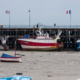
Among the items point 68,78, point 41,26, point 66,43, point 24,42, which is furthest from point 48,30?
point 68,78

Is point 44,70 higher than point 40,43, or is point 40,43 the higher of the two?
point 40,43

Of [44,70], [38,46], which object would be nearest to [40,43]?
[38,46]

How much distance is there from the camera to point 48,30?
53688mm

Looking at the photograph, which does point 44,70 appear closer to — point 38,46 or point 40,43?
point 40,43

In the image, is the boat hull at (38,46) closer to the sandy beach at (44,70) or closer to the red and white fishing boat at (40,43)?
the red and white fishing boat at (40,43)

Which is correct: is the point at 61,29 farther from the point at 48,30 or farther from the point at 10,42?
the point at 10,42

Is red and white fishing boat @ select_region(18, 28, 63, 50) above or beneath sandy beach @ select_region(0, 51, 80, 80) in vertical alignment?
above

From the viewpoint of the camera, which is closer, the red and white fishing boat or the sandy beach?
the sandy beach

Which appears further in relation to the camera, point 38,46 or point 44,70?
point 38,46

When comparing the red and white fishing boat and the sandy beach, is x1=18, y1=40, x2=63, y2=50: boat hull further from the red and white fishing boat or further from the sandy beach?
the sandy beach

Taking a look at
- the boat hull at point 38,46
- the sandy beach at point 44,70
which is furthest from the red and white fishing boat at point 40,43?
the sandy beach at point 44,70

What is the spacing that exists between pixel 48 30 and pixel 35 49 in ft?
29.4

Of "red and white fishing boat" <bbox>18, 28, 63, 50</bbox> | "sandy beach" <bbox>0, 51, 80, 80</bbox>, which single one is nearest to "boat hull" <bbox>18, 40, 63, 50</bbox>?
"red and white fishing boat" <bbox>18, 28, 63, 50</bbox>

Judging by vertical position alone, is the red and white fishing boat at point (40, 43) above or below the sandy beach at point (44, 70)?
above
